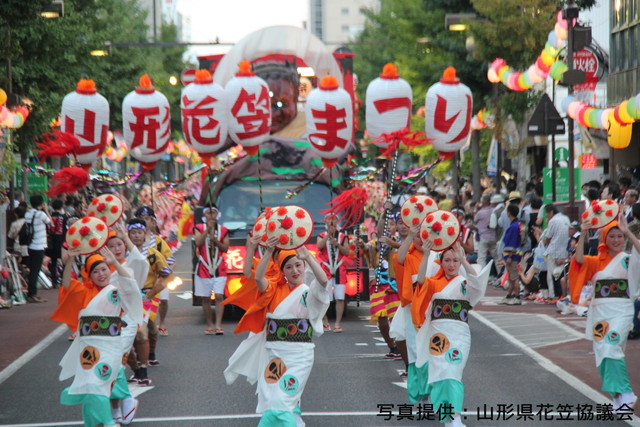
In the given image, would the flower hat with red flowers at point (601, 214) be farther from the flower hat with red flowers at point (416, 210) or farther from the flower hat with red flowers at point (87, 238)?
the flower hat with red flowers at point (87, 238)

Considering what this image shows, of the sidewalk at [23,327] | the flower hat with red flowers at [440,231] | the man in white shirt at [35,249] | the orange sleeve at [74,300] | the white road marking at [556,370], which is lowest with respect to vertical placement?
the sidewalk at [23,327]

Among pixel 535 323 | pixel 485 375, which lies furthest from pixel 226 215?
pixel 485 375

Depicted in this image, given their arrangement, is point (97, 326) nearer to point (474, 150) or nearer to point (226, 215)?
point (226, 215)

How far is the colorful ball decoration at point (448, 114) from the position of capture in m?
14.7

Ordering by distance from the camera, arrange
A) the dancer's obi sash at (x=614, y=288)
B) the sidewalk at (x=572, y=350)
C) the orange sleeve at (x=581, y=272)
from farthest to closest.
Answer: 1. the sidewalk at (x=572, y=350)
2. the orange sleeve at (x=581, y=272)
3. the dancer's obi sash at (x=614, y=288)

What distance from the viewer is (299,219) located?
25.6ft

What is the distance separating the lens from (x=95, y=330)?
8406mm

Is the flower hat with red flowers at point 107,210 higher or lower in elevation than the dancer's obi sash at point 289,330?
higher

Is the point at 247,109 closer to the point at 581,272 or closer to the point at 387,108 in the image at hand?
the point at 387,108

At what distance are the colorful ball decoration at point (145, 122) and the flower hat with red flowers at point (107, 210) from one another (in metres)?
6.13

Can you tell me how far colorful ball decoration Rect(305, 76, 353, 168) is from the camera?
14859 mm

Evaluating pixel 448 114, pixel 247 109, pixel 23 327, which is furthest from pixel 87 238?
pixel 23 327

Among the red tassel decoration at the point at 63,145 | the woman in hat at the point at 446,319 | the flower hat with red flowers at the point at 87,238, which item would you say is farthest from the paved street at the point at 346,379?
the red tassel decoration at the point at 63,145

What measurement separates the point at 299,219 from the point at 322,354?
18.1 feet
